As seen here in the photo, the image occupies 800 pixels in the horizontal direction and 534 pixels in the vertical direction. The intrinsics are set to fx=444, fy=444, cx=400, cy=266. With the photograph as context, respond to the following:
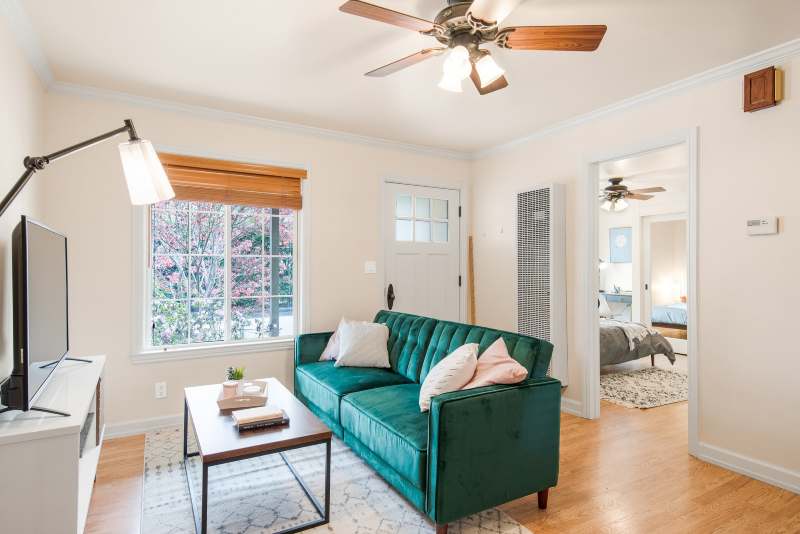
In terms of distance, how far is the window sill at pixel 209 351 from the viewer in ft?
11.1

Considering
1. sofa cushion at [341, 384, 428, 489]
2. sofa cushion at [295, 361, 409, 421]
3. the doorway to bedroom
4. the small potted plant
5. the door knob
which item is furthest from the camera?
the door knob

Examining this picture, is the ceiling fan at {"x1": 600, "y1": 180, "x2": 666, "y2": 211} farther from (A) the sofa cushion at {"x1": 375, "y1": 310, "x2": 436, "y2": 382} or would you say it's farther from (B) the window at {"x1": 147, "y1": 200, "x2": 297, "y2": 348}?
(B) the window at {"x1": 147, "y1": 200, "x2": 297, "y2": 348}

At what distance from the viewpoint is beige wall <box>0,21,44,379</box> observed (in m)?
2.09

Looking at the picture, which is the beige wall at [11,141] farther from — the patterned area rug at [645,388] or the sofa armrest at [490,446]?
the patterned area rug at [645,388]

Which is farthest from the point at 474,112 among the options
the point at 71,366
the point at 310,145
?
the point at 71,366

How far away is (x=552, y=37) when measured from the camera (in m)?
1.97

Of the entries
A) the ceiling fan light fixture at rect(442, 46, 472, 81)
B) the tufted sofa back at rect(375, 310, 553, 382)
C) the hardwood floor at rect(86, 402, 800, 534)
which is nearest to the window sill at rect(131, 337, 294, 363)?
the hardwood floor at rect(86, 402, 800, 534)

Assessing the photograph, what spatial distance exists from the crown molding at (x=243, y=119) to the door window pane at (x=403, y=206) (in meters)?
0.49

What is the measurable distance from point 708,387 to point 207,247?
151 inches

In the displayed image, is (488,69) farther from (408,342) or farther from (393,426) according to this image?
(408,342)

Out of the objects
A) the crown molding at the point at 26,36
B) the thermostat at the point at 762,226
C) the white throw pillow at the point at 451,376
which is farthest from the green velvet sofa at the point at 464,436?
the crown molding at the point at 26,36

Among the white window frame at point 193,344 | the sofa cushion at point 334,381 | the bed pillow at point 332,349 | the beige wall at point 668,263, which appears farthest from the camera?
the beige wall at point 668,263

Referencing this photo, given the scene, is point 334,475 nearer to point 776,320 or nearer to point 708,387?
point 708,387

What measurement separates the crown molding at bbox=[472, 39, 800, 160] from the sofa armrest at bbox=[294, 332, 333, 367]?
271 centimetres
